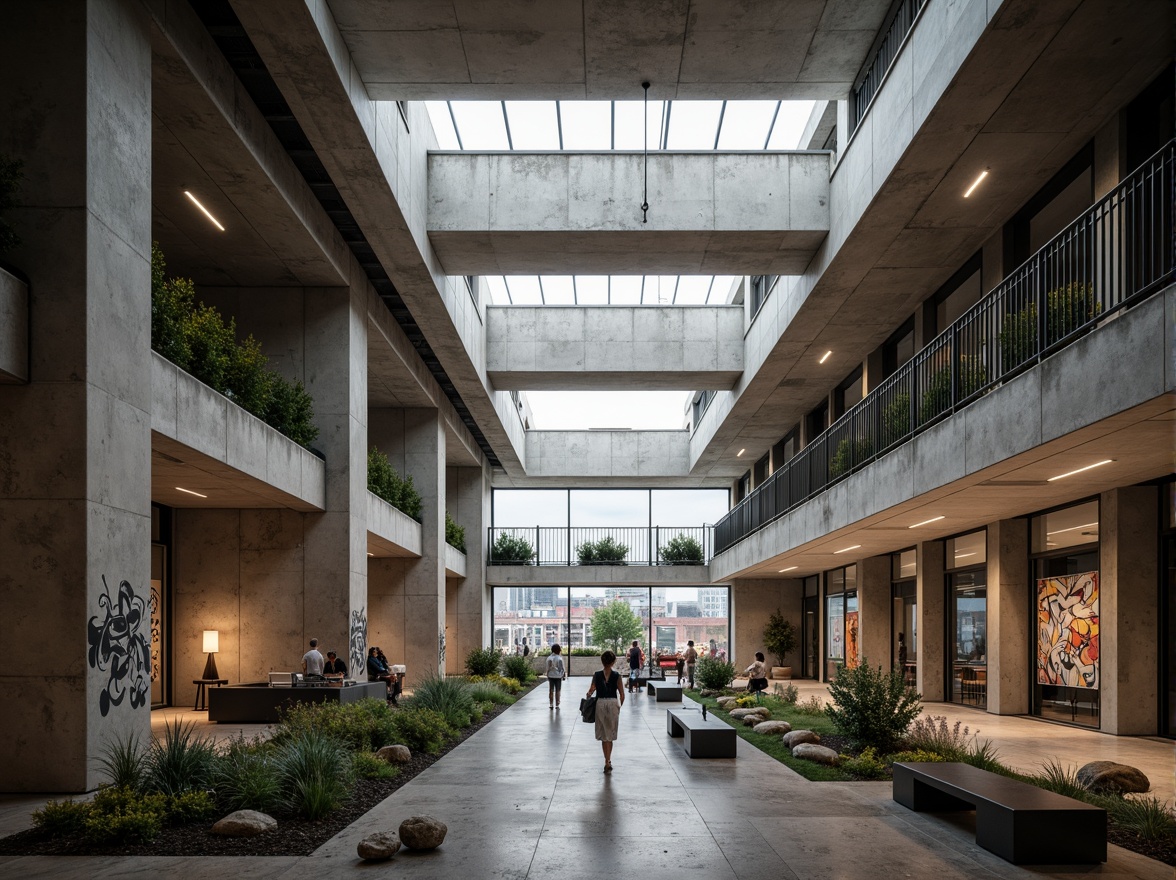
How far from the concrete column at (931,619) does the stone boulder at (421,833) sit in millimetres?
17089

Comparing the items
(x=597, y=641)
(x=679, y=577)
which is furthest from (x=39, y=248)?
(x=597, y=641)

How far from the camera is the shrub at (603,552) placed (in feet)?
147

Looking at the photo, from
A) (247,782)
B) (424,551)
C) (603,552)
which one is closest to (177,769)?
(247,782)

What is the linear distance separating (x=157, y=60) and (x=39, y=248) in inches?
121

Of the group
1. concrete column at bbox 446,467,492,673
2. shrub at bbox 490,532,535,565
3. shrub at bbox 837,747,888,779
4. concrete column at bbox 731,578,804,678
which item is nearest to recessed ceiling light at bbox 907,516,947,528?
shrub at bbox 837,747,888,779

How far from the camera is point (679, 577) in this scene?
4378cm

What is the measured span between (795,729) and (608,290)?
15729 millimetres

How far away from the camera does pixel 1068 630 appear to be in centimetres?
1741

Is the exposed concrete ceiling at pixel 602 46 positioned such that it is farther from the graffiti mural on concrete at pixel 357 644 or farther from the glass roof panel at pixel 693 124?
the graffiti mural on concrete at pixel 357 644

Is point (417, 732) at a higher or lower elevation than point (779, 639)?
higher

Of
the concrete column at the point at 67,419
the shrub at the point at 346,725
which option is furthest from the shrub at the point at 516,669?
the concrete column at the point at 67,419

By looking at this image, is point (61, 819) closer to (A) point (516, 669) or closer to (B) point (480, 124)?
(B) point (480, 124)

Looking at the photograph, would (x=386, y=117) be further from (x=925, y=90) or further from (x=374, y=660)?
(x=374, y=660)

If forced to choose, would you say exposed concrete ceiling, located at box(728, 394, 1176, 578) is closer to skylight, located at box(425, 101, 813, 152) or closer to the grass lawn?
the grass lawn
